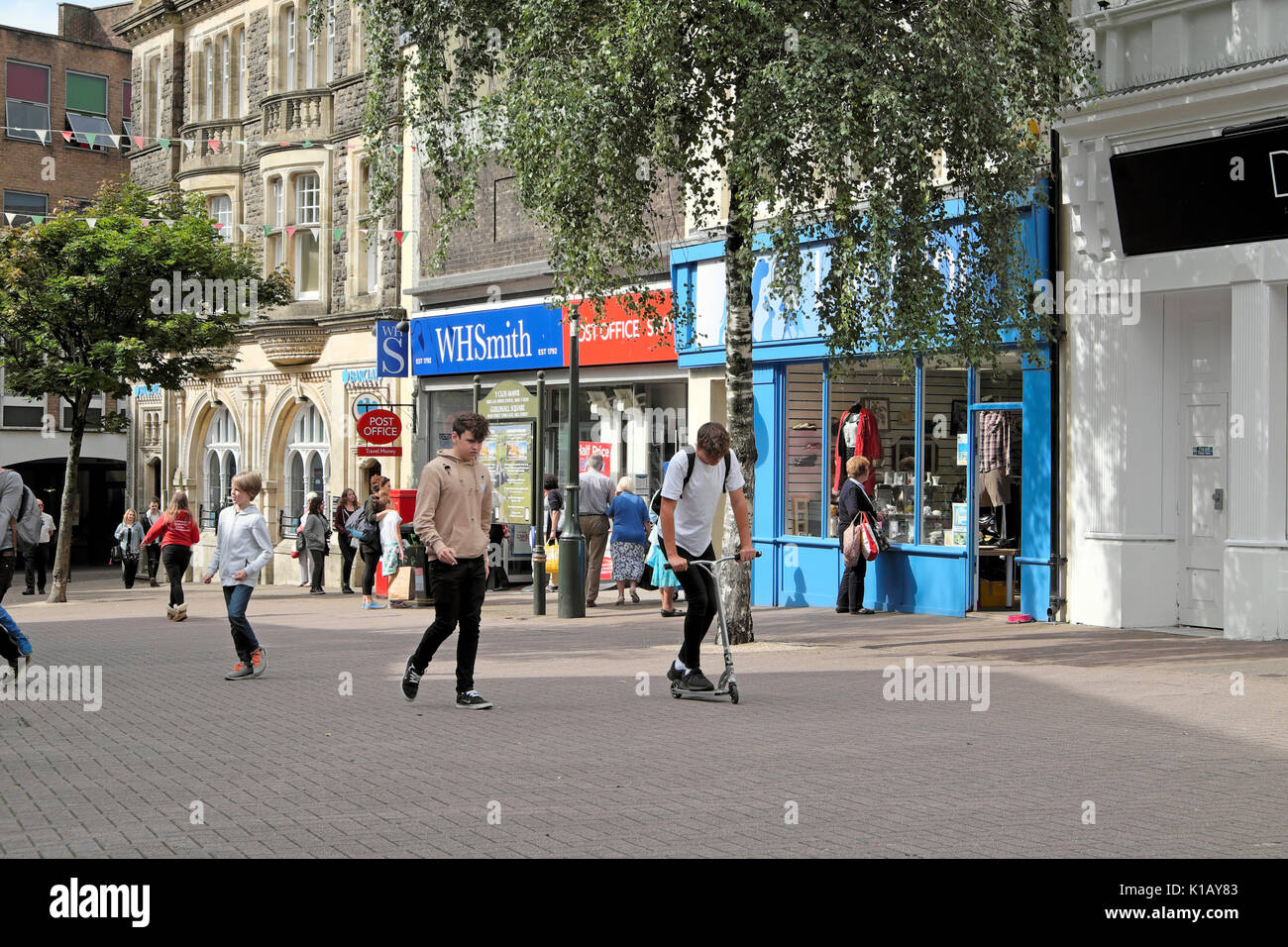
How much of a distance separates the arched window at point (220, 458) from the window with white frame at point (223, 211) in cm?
428

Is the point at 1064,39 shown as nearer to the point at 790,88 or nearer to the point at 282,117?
the point at 790,88

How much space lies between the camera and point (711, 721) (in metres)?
9.62

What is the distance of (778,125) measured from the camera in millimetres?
12383

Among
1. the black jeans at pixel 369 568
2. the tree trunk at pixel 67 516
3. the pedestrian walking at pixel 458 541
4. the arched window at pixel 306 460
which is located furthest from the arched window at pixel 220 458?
the pedestrian walking at pixel 458 541

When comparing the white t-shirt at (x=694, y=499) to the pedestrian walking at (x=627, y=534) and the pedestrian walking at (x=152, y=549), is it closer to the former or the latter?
the pedestrian walking at (x=627, y=534)

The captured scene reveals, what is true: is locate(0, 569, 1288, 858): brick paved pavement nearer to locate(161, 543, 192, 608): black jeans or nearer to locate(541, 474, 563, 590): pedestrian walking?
locate(161, 543, 192, 608): black jeans

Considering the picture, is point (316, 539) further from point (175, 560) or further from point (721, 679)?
point (721, 679)

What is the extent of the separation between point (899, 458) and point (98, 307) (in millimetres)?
15725

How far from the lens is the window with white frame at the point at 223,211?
34.1 m

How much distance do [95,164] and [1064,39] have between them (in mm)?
42460

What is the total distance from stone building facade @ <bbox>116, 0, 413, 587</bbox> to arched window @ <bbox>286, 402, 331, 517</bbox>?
0.04 m

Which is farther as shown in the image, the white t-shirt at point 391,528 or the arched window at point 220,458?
the arched window at point 220,458

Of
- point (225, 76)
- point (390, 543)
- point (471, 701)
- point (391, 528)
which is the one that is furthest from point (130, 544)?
point (471, 701)

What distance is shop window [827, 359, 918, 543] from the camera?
18250mm
